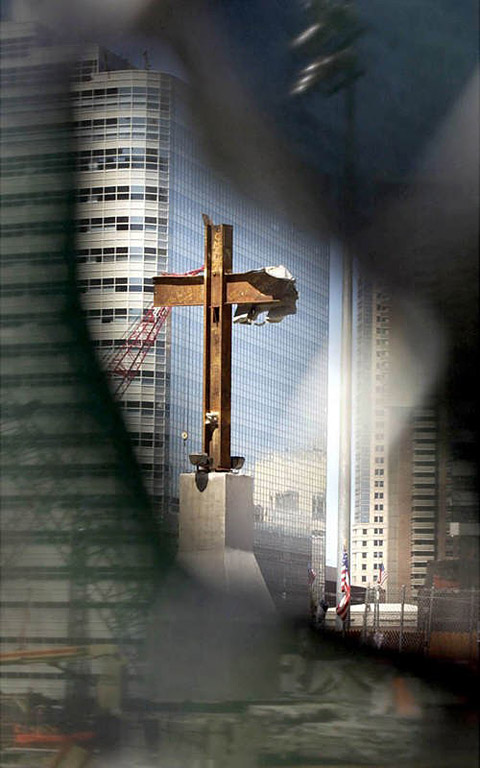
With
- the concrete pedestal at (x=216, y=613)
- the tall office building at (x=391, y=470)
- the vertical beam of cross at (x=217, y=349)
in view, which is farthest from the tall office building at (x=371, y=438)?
the vertical beam of cross at (x=217, y=349)

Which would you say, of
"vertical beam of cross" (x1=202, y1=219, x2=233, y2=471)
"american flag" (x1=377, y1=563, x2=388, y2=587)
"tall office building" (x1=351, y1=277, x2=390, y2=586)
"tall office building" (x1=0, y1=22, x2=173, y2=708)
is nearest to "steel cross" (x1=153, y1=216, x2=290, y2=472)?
"vertical beam of cross" (x1=202, y1=219, x2=233, y2=471)

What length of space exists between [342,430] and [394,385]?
0.16 m

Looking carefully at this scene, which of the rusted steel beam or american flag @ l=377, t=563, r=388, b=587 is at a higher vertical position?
the rusted steel beam

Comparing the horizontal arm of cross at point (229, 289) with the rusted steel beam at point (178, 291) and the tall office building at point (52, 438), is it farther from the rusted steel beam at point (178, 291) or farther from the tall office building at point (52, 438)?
the tall office building at point (52, 438)

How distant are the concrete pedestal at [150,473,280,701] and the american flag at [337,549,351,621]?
0.15 metres

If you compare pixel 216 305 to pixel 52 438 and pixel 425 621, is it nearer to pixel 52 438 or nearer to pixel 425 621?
pixel 52 438

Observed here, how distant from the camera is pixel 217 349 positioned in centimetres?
222

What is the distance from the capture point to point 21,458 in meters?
2.36

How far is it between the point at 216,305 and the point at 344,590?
0.61 metres

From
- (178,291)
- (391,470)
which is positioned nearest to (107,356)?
(178,291)

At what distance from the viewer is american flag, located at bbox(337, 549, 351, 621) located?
182 centimetres

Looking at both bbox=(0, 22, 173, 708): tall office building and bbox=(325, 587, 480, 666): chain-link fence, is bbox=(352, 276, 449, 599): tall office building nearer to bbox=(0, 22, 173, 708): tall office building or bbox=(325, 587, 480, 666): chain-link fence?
bbox=(325, 587, 480, 666): chain-link fence

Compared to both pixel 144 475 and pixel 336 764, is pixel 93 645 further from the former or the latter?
pixel 336 764

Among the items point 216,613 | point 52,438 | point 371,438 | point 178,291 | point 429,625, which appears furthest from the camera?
point 52,438
